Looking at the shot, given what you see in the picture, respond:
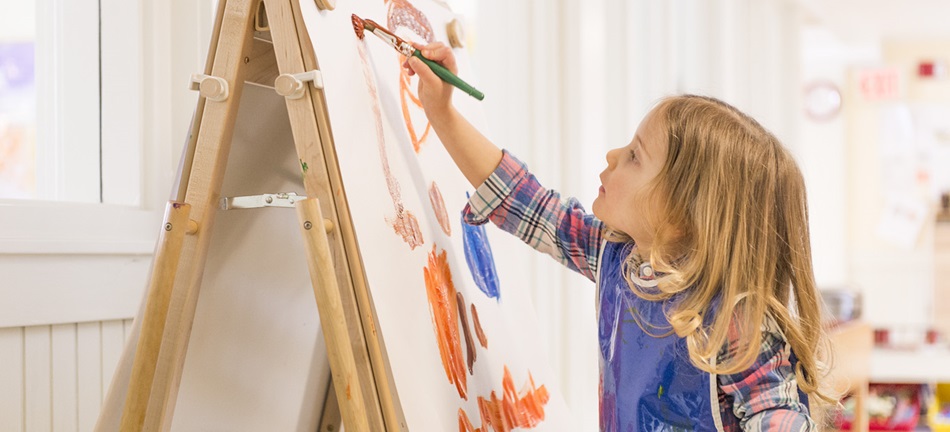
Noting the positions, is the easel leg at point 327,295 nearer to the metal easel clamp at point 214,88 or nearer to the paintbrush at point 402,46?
the metal easel clamp at point 214,88

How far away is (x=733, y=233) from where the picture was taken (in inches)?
46.7

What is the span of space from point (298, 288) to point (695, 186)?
1.70ft

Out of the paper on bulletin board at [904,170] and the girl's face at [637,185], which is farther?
the paper on bulletin board at [904,170]

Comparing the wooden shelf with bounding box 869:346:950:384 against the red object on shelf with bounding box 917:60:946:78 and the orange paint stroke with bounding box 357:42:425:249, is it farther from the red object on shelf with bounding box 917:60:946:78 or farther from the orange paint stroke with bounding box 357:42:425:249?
the orange paint stroke with bounding box 357:42:425:249

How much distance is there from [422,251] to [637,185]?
0.31 m

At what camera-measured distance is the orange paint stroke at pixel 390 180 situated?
110 cm

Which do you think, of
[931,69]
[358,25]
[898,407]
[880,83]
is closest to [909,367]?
[898,407]

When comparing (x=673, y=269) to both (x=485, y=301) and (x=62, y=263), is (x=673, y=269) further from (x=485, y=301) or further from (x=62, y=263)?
(x=62, y=263)

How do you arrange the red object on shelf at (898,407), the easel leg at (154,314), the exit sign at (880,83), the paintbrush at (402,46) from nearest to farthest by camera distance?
the easel leg at (154,314), the paintbrush at (402,46), the red object on shelf at (898,407), the exit sign at (880,83)

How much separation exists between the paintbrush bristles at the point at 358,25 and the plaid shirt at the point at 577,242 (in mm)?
276

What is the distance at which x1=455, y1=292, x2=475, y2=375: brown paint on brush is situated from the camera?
1204mm

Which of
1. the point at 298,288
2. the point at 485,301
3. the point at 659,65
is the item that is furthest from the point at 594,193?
the point at 298,288

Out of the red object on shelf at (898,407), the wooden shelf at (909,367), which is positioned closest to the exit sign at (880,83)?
the wooden shelf at (909,367)

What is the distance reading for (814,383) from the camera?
115 cm
